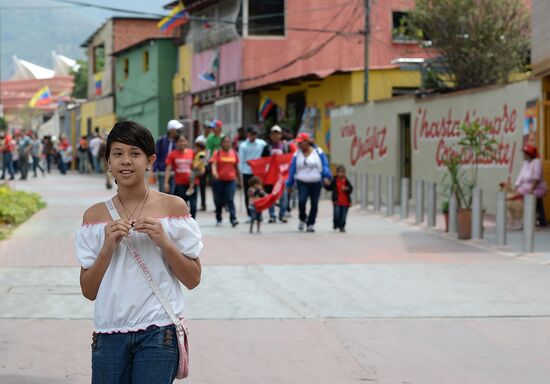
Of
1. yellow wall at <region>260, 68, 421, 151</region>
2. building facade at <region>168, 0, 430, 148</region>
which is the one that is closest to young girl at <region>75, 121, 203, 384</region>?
yellow wall at <region>260, 68, 421, 151</region>

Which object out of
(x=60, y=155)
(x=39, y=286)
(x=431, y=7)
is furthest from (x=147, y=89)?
(x=39, y=286)

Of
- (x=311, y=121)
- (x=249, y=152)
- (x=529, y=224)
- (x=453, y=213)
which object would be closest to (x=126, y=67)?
(x=311, y=121)

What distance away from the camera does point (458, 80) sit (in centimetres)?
3316

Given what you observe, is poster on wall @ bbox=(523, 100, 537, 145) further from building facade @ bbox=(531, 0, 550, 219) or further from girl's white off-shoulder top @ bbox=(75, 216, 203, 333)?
girl's white off-shoulder top @ bbox=(75, 216, 203, 333)

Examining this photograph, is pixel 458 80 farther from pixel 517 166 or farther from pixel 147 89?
pixel 147 89

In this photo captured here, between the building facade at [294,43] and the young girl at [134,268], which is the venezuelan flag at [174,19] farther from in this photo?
the young girl at [134,268]

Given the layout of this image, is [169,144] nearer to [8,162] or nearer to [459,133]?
[459,133]

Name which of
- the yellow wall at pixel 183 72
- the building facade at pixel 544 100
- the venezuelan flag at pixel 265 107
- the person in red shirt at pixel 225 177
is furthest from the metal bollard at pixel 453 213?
the yellow wall at pixel 183 72

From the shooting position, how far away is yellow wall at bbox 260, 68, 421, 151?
33.8 metres

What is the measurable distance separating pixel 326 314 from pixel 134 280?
5.71 m

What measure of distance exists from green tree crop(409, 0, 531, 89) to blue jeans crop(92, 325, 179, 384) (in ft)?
92.9

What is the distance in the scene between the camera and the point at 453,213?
18.6 metres

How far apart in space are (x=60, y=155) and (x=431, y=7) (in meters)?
21.3

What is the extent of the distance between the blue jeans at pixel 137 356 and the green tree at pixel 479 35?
28317 mm
